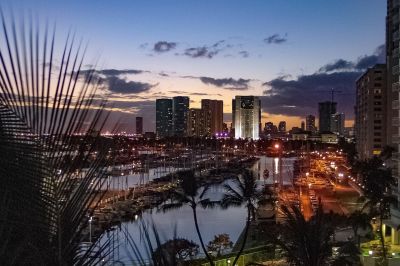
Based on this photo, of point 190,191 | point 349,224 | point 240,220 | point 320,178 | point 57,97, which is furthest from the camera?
point 320,178

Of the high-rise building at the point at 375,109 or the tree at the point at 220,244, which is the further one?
the high-rise building at the point at 375,109

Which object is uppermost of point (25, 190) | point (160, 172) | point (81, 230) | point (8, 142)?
point (8, 142)

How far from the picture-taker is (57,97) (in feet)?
7.06

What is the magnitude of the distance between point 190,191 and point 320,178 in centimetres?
5161

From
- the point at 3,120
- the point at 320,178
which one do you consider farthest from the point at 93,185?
the point at 320,178

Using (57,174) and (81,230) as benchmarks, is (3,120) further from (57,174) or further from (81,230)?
(81,230)

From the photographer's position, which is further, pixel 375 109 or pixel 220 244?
pixel 375 109

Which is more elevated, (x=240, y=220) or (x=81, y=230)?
(x=81, y=230)

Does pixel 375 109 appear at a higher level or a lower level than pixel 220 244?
higher

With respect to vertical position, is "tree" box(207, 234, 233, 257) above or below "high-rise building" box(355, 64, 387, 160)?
below

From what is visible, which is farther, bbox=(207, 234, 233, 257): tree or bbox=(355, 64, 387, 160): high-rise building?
bbox=(355, 64, 387, 160): high-rise building

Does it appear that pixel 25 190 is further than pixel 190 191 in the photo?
No

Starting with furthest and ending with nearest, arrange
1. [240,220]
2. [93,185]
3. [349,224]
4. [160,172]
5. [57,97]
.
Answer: [160,172] → [240,220] → [349,224] → [93,185] → [57,97]

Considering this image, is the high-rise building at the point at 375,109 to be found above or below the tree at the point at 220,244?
above
